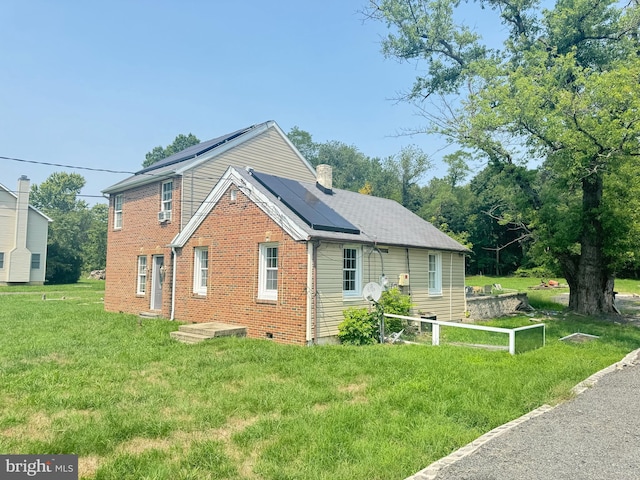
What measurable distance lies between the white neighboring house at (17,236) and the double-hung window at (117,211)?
21.6m

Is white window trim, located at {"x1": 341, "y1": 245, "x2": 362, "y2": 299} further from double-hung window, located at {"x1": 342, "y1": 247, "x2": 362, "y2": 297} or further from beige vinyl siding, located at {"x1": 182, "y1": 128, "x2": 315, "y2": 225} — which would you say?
beige vinyl siding, located at {"x1": 182, "y1": 128, "x2": 315, "y2": 225}

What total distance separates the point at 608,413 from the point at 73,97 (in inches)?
648

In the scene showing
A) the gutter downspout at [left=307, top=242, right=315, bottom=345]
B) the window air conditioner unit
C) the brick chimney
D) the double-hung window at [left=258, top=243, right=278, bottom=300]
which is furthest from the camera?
the window air conditioner unit

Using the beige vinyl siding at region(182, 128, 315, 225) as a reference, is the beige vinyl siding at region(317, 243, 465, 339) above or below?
below

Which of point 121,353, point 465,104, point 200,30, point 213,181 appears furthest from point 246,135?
point 121,353

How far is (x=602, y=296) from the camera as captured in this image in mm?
17531

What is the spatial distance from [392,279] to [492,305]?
23.9 ft

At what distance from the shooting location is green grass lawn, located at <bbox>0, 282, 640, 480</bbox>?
165 inches

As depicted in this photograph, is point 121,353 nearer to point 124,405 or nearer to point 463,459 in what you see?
point 124,405

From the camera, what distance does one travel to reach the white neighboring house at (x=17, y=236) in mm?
34719

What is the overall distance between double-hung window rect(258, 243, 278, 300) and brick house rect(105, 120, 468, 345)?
0.03m

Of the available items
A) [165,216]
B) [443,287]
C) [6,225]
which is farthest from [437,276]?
[6,225]

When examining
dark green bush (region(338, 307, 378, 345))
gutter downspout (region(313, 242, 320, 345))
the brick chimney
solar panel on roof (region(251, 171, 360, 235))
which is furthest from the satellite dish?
the brick chimney

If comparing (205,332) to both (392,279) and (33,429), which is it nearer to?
(392,279)
